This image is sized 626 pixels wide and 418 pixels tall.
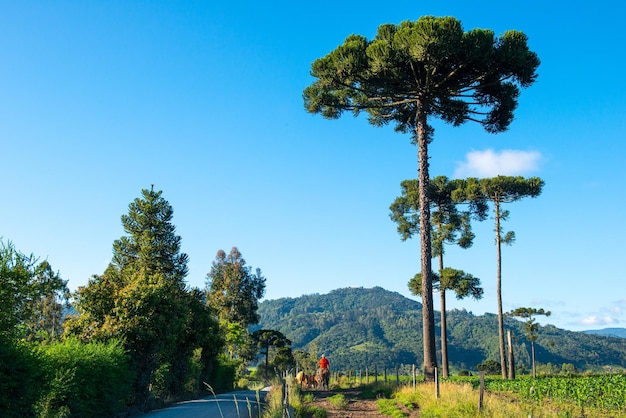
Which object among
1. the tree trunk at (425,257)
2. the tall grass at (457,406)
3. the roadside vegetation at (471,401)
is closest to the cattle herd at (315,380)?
the roadside vegetation at (471,401)

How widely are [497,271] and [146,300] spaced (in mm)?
30435

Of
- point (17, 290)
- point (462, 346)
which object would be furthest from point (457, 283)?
point (462, 346)

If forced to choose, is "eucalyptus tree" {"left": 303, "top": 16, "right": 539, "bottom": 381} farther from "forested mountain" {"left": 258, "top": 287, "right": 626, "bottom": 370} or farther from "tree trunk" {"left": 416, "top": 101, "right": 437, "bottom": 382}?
"forested mountain" {"left": 258, "top": 287, "right": 626, "bottom": 370}

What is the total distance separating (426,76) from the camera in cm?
2134

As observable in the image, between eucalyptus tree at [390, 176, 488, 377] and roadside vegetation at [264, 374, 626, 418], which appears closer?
roadside vegetation at [264, 374, 626, 418]

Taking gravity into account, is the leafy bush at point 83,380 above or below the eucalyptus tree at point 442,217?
below

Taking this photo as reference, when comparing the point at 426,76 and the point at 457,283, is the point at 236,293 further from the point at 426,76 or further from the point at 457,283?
the point at 426,76

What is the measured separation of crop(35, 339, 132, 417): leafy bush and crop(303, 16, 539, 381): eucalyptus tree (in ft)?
37.7

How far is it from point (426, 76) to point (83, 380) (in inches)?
643

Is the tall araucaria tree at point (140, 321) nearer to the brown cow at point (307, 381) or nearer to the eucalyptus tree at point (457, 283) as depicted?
the brown cow at point (307, 381)

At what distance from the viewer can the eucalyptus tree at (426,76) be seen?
19.2 metres

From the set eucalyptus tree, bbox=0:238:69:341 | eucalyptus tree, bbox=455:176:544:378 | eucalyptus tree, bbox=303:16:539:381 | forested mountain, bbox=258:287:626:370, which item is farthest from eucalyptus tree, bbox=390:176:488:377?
forested mountain, bbox=258:287:626:370

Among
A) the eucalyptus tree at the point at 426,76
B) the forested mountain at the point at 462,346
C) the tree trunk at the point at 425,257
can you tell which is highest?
the eucalyptus tree at the point at 426,76

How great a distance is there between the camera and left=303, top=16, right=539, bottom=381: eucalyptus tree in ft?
63.1
